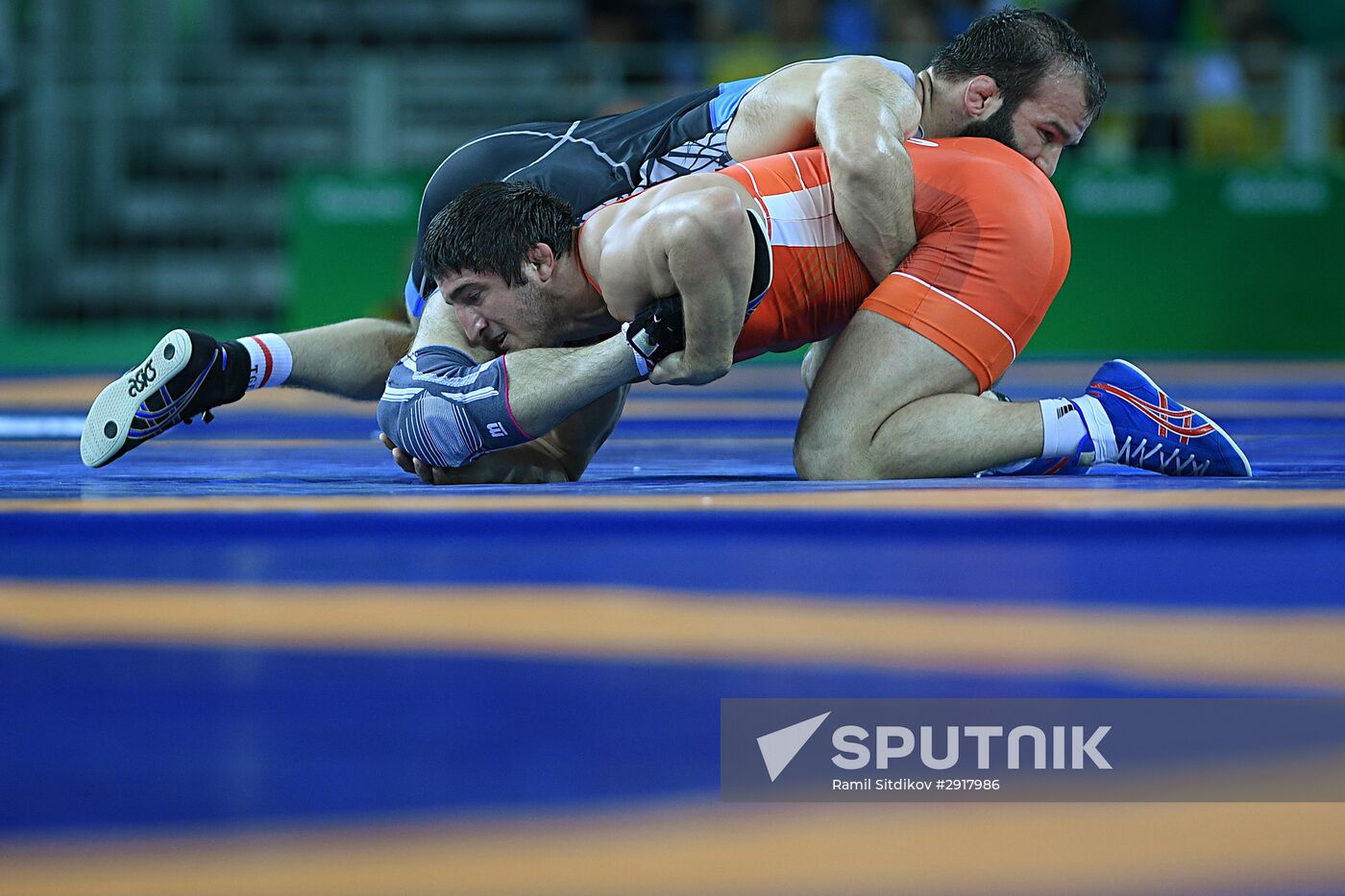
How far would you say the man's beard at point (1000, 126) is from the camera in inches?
117

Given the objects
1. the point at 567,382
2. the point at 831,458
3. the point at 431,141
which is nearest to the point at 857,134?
the point at 831,458

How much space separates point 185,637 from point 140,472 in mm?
1290

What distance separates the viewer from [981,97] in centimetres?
300

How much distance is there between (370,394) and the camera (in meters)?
3.23

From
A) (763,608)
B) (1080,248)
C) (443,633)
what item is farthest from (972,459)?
(1080,248)

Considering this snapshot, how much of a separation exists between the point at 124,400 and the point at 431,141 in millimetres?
6818

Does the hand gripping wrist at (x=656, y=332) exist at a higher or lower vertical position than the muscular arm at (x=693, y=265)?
lower

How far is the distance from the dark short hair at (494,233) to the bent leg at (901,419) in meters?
0.53

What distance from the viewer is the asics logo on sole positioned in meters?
2.75

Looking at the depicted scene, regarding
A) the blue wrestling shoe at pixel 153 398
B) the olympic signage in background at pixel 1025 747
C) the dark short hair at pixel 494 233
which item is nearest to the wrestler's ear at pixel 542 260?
the dark short hair at pixel 494 233

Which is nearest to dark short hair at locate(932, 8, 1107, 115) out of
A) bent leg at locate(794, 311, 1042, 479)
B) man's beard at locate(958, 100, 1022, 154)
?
man's beard at locate(958, 100, 1022, 154)

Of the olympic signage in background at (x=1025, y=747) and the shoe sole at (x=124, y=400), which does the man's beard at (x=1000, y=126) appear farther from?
the olympic signage in background at (x=1025, y=747)

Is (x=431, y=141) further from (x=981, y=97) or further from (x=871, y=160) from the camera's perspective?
(x=871, y=160)

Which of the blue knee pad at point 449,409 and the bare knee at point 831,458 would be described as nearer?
the blue knee pad at point 449,409
